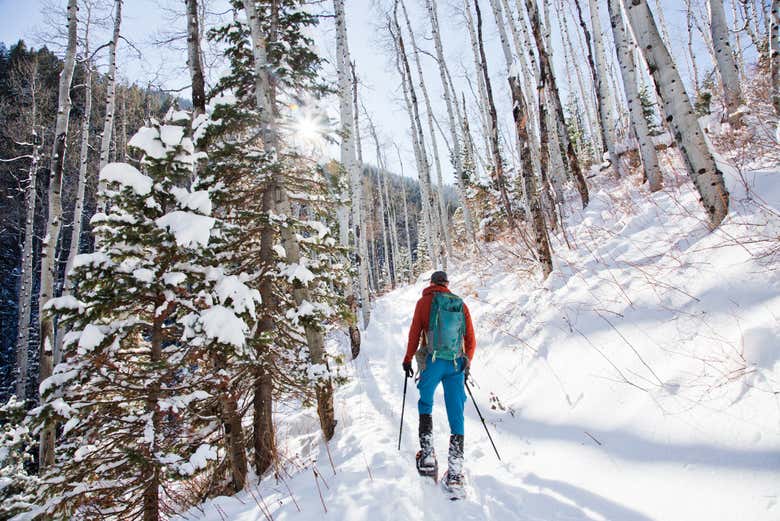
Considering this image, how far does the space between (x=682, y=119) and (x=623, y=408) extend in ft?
11.7

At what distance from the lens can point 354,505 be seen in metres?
2.94

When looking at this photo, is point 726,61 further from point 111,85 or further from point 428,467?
point 111,85

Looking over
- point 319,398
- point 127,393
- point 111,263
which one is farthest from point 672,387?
point 111,263

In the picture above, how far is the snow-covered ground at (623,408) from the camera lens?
236 cm

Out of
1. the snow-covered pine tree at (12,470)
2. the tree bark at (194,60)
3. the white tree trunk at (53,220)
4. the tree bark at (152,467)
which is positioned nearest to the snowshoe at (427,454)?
the tree bark at (152,467)

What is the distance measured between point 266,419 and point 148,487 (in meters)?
1.66

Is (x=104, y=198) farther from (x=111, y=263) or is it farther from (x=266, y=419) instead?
(x=266, y=419)

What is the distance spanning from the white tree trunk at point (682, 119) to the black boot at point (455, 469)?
3858 millimetres

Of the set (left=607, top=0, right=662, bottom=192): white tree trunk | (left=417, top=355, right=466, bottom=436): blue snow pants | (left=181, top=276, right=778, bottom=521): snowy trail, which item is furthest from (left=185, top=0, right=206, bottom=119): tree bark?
(left=607, top=0, right=662, bottom=192): white tree trunk

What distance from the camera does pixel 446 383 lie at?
3.55 m

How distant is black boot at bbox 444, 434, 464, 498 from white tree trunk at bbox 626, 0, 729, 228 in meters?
3.86

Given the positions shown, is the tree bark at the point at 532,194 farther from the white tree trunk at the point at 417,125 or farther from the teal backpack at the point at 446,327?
the white tree trunk at the point at 417,125

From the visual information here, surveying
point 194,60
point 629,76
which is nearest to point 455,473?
point 194,60

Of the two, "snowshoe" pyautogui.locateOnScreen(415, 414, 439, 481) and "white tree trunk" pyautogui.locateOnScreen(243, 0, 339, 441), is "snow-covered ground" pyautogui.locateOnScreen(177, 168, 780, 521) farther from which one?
"white tree trunk" pyautogui.locateOnScreen(243, 0, 339, 441)
